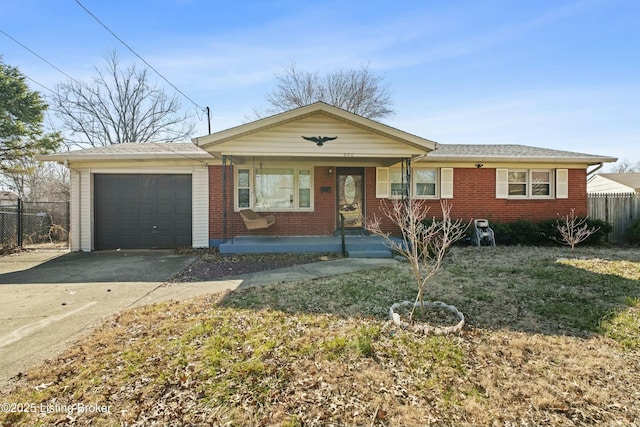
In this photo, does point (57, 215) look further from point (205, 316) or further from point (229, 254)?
point (205, 316)

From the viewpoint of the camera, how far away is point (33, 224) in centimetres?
1198

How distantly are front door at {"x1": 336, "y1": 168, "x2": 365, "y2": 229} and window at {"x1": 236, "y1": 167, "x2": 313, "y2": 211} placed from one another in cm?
110

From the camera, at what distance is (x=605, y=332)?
3422 mm

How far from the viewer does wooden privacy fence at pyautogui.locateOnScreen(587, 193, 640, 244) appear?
34.8 feet

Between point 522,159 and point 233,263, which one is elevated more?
point 522,159

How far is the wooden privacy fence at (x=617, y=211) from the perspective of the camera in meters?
10.6

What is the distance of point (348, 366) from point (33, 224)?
1484 centimetres

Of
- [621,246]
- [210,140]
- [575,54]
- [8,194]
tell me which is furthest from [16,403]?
[8,194]

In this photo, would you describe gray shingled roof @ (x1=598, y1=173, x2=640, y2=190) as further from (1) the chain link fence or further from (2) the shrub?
(1) the chain link fence

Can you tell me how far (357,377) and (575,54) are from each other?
10566 millimetres

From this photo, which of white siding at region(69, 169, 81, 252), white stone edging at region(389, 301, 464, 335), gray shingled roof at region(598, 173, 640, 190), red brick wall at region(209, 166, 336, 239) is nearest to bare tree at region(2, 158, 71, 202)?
white siding at region(69, 169, 81, 252)

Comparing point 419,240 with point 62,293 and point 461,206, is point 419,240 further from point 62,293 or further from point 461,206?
point 62,293

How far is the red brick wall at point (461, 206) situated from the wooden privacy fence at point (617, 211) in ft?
2.06

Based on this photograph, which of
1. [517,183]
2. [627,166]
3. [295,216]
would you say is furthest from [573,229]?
[627,166]
